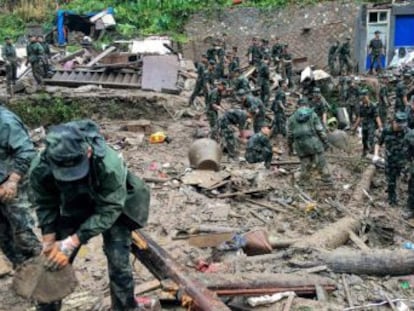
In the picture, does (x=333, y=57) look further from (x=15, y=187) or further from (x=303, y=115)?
(x=15, y=187)

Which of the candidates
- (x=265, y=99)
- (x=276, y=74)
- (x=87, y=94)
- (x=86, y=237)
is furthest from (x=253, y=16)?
(x=86, y=237)

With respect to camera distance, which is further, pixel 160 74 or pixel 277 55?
pixel 277 55

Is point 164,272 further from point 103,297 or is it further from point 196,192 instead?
point 196,192

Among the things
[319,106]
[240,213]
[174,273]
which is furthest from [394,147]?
[174,273]

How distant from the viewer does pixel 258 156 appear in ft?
33.5

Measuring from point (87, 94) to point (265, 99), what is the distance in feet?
16.4

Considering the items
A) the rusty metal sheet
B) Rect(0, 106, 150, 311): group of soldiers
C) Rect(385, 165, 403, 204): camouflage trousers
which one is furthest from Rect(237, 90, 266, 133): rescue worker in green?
Rect(0, 106, 150, 311): group of soldiers

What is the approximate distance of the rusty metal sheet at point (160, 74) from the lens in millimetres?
15055

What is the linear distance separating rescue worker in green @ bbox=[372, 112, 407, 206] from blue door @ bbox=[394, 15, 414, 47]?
12.7 metres

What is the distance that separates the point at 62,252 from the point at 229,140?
7722mm

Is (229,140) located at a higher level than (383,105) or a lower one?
lower

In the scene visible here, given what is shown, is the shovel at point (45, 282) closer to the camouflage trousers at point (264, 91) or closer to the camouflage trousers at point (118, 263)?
the camouflage trousers at point (118, 263)

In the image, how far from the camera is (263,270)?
5168mm

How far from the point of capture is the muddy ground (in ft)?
16.0
